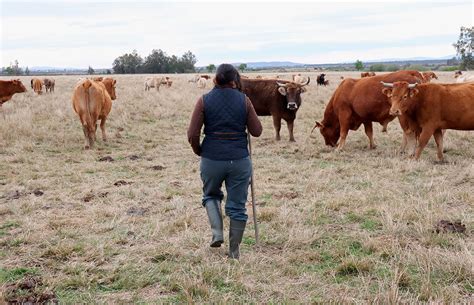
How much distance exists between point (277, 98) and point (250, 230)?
7655 mm

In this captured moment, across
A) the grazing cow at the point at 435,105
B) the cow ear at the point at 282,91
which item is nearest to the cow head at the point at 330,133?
the cow ear at the point at 282,91

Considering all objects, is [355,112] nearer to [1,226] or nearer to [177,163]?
[177,163]

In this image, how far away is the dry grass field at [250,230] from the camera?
4.16 m

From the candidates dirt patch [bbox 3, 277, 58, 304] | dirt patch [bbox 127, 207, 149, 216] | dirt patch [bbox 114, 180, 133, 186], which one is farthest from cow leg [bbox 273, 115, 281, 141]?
dirt patch [bbox 3, 277, 58, 304]

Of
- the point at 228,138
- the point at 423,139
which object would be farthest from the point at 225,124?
the point at 423,139

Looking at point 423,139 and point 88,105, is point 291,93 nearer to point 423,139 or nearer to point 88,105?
point 423,139

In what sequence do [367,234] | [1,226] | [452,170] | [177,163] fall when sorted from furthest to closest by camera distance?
[177,163] → [452,170] → [1,226] → [367,234]

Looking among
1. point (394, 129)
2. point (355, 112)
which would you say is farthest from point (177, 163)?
point (394, 129)

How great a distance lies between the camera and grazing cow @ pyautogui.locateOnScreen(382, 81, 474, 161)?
9289 mm

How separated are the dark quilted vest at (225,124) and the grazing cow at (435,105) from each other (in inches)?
214

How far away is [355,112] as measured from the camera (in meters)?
11.1

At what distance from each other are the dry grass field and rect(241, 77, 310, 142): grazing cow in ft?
6.17

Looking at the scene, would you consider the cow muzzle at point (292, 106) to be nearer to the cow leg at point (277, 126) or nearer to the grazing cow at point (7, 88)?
the cow leg at point (277, 126)

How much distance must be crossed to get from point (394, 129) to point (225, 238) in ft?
32.4
